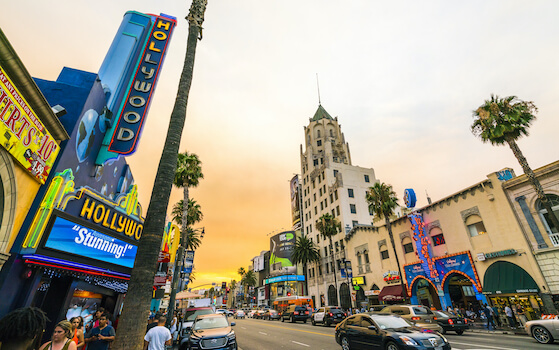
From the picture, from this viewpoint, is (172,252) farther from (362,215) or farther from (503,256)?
(362,215)

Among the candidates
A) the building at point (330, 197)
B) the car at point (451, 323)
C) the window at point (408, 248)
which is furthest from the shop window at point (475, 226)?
the building at point (330, 197)

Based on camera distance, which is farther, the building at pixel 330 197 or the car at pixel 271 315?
the building at pixel 330 197

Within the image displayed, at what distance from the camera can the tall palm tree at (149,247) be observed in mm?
4590

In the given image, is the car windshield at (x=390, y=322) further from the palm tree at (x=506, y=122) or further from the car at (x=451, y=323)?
the palm tree at (x=506, y=122)

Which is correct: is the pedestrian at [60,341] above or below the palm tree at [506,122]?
below

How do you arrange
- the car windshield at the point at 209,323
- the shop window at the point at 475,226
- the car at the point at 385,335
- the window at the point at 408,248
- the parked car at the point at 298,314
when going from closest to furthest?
the car at the point at 385,335 → the car windshield at the point at 209,323 → the shop window at the point at 475,226 → the window at the point at 408,248 → the parked car at the point at 298,314

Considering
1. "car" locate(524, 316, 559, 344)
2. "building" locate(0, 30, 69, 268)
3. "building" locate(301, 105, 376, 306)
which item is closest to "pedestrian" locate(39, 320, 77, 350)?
"building" locate(0, 30, 69, 268)

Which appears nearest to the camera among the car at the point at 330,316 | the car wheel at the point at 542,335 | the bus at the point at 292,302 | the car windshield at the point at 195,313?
the car wheel at the point at 542,335

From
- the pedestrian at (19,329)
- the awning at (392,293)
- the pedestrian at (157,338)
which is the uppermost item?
the awning at (392,293)

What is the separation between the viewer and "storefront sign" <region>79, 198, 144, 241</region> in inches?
393

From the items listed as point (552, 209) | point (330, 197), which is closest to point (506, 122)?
point (552, 209)

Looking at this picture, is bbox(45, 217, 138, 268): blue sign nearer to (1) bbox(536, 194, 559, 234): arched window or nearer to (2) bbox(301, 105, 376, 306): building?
(1) bbox(536, 194, 559, 234): arched window

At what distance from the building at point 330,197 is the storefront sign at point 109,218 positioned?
32572 mm

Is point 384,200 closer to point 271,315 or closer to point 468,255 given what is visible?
point 468,255
